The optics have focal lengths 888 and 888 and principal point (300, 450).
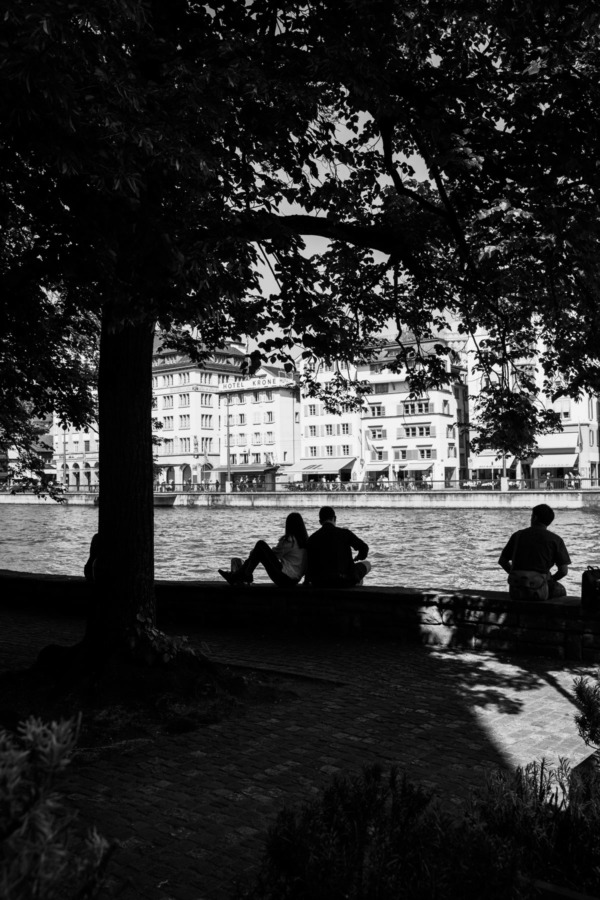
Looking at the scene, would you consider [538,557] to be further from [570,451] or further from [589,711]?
[570,451]

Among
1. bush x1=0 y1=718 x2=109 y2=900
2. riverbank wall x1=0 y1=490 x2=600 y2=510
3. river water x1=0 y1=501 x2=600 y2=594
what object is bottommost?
river water x1=0 y1=501 x2=600 y2=594

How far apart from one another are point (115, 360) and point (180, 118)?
228 cm

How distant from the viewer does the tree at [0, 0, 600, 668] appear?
4.84 metres

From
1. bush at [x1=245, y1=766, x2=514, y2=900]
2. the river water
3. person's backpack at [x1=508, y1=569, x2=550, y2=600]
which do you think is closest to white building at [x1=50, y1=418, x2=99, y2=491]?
the river water

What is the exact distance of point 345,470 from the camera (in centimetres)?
10344

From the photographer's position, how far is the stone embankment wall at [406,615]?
8727 mm

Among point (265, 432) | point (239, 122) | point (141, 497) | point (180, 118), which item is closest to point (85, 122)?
point (180, 118)

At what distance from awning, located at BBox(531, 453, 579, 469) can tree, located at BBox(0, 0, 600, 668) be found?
8108 centimetres

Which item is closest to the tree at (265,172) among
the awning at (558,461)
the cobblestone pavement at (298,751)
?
the cobblestone pavement at (298,751)

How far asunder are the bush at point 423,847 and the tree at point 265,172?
3178 mm

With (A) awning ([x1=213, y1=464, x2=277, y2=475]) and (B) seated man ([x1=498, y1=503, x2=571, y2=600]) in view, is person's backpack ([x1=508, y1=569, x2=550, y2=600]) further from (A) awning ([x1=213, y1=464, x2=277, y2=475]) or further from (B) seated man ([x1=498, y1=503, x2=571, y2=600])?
(A) awning ([x1=213, y1=464, x2=277, y2=475])

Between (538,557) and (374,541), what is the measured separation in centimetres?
3371

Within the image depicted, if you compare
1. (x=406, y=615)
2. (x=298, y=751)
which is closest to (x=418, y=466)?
(x=406, y=615)

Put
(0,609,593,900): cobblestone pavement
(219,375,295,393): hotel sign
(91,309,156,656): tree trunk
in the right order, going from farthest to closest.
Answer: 1. (219,375,295,393): hotel sign
2. (91,309,156,656): tree trunk
3. (0,609,593,900): cobblestone pavement
